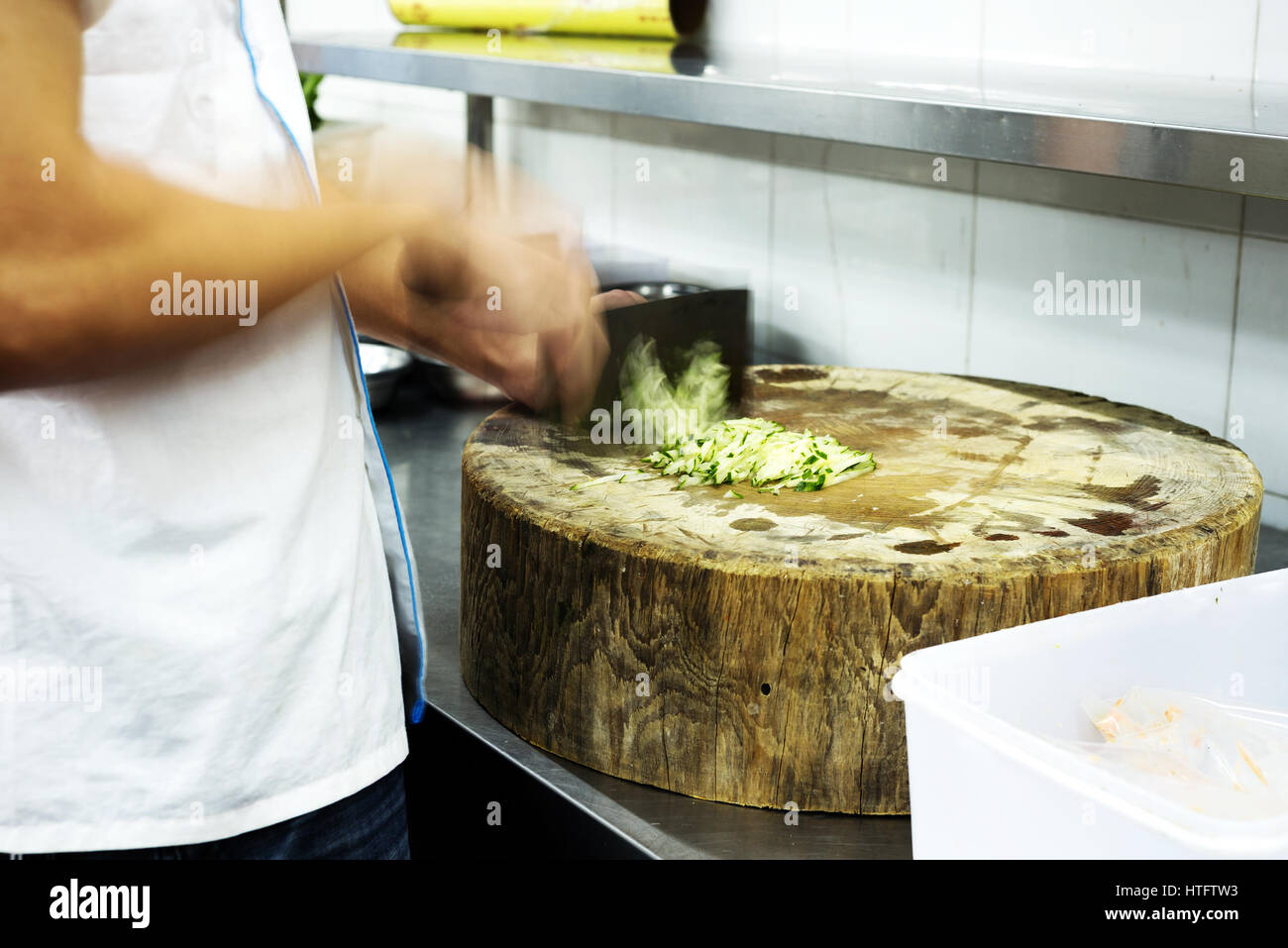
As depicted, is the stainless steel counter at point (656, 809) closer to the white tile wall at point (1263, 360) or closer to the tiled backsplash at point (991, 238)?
the white tile wall at point (1263, 360)

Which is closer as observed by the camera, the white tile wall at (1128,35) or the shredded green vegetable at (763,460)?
the shredded green vegetable at (763,460)

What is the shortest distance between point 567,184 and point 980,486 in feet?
4.87

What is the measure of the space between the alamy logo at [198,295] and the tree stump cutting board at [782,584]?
12.6 inches

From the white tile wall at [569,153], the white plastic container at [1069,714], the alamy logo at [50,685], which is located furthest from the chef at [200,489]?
the white tile wall at [569,153]

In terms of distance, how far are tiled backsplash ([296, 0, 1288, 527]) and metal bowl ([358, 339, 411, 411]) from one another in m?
0.47

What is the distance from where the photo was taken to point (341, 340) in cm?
90

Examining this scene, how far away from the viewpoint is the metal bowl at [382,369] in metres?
2.01

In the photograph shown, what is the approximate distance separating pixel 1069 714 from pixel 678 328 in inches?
22.0

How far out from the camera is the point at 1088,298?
4.91ft

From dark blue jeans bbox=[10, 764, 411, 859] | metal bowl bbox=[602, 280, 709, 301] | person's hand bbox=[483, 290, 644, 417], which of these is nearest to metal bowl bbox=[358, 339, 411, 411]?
metal bowl bbox=[602, 280, 709, 301]

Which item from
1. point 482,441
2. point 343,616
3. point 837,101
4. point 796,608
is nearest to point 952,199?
point 837,101

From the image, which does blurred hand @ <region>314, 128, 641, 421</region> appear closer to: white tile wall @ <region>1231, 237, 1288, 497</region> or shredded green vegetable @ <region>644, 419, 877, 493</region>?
shredded green vegetable @ <region>644, 419, 877, 493</region>

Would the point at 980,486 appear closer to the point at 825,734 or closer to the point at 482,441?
the point at 825,734
